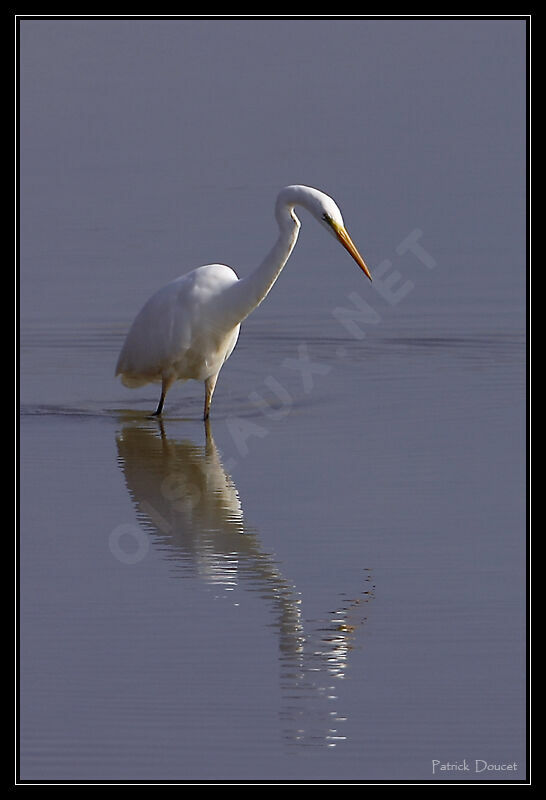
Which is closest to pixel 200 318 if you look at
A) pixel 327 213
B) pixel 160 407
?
pixel 160 407

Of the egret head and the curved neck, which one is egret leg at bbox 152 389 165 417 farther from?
the egret head

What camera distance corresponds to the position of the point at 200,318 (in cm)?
786

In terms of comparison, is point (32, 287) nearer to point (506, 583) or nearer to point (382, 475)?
point (382, 475)

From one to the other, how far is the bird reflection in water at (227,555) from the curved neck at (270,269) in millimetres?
654

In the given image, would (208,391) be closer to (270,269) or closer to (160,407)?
(160,407)

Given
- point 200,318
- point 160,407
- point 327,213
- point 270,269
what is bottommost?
point 160,407

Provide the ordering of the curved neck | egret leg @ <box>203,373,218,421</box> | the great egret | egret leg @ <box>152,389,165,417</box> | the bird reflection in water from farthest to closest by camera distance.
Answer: egret leg @ <box>152,389,165,417</box> < egret leg @ <box>203,373,218,421</box> < the great egret < the curved neck < the bird reflection in water

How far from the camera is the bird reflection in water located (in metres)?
4.46

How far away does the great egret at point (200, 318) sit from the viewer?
7617 mm

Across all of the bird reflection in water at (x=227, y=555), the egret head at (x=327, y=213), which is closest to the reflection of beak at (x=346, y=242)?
the egret head at (x=327, y=213)

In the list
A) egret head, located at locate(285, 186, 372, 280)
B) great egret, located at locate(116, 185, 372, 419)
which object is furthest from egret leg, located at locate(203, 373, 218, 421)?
egret head, located at locate(285, 186, 372, 280)

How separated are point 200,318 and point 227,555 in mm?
2409

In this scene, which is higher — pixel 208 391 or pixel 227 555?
pixel 208 391

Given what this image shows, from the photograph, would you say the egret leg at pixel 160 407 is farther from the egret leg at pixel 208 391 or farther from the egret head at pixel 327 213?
the egret head at pixel 327 213
